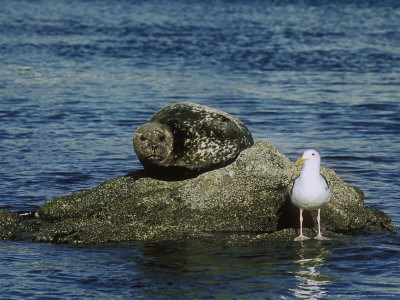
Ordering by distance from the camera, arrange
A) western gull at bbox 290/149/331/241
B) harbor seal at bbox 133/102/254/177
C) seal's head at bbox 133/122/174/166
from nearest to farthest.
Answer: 1. western gull at bbox 290/149/331/241
2. seal's head at bbox 133/122/174/166
3. harbor seal at bbox 133/102/254/177

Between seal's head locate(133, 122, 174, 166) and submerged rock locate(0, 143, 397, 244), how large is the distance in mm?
288

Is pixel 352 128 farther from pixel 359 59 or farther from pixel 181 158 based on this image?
pixel 359 59

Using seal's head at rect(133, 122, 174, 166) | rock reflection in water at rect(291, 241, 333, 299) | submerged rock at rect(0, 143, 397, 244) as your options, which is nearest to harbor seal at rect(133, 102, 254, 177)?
seal's head at rect(133, 122, 174, 166)

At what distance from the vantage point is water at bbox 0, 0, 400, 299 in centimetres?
720

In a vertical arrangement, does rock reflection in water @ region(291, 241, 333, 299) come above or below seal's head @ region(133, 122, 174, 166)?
below

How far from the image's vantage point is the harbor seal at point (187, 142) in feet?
29.9

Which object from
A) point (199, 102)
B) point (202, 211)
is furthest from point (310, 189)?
point (199, 102)

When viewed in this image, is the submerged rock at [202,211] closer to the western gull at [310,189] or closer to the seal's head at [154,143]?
the seal's head at [154,143]

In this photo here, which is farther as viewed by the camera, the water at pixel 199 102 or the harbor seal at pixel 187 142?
the harbor seal at pixel 187 142

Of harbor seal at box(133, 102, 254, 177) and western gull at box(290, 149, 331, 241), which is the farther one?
harbor seal at box(133, 102, 254, 177)

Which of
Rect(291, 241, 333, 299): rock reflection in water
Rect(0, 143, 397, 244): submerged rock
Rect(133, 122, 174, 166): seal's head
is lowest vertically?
Rect(291, 241, 333, 299): rock reflection in water

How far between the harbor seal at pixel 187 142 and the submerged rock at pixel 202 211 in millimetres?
236

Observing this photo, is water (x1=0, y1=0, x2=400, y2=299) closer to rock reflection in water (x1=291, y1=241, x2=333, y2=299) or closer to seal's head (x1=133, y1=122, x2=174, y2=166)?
rock reflection in water (x1=291, y1=241, x2=333, y2=299)

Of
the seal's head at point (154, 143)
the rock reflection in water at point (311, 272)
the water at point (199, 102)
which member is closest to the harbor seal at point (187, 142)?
the seal's head at point (154, 143)
